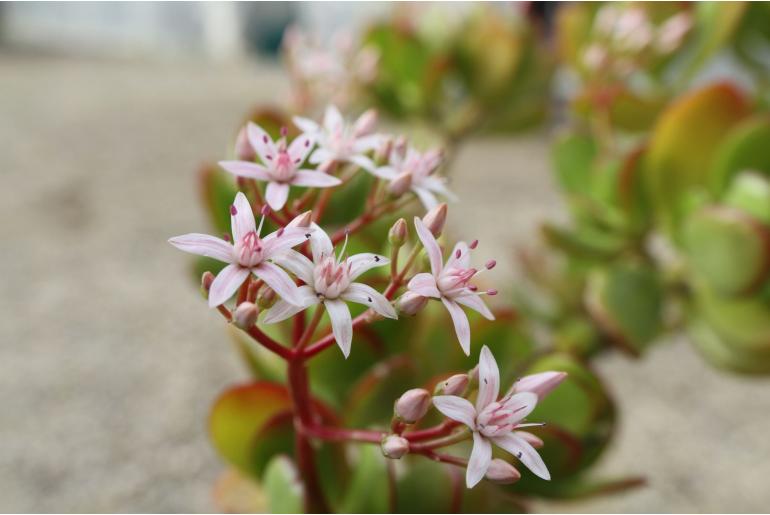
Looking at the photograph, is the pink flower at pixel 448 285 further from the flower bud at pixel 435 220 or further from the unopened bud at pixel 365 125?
the unopened bud at pixel 365 125

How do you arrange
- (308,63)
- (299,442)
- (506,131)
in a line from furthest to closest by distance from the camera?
(506,131)
(308,63)
(299,442)

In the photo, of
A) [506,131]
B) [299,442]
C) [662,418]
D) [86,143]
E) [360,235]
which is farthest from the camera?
[86,143]

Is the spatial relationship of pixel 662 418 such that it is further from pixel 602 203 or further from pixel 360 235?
pixel 360 235

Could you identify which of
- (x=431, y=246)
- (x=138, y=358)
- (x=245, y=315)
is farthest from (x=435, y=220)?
(x=138, y=358)

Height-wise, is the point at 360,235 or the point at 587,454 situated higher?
the point at 360,235

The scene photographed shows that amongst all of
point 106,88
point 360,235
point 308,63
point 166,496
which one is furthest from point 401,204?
point 106,88

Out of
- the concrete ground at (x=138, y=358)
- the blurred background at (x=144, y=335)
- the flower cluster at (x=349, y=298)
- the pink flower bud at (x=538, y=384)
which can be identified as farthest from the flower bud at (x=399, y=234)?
the concrete ground at (x=138, y=358)
